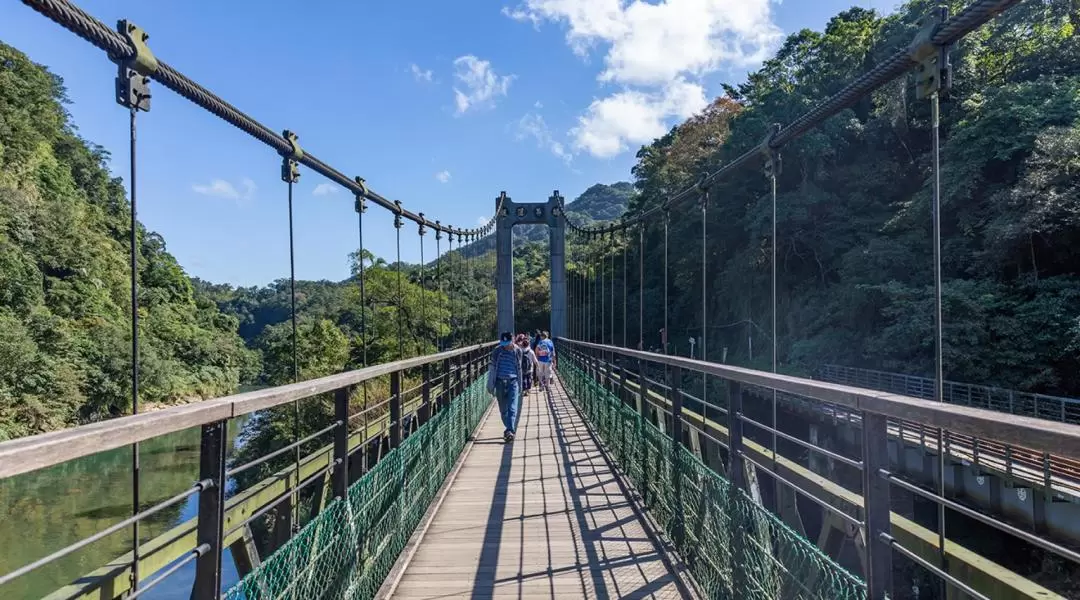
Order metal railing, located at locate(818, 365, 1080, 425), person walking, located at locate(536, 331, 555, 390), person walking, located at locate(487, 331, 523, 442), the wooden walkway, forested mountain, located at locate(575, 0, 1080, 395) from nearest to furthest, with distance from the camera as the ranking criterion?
the wooden walkway → person walking, located at locate(487, 331, 523, 442) → person walking, located at locate(536, 331, 555, 390) → metal railing, located at locate(818, 365, 1080, 425) → forested mountain, located at locate(575, 0, 1080, 395)

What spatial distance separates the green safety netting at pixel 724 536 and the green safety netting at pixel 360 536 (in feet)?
3.49

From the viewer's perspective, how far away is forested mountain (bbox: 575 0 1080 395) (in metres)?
11.8

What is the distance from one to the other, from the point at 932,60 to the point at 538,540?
2.23 meters

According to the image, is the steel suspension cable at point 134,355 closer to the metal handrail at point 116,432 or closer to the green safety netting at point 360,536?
the metal handrail at point 116,432

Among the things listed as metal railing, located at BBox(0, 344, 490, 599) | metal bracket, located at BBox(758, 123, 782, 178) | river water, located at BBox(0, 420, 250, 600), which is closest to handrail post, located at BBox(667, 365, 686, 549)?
metal bracket, located at BBox(758, 123, 782, 178)

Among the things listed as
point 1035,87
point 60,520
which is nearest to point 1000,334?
point 1035,87

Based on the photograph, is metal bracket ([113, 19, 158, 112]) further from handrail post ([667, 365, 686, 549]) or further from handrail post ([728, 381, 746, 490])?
handrail post ([667, 365, 686, 549])

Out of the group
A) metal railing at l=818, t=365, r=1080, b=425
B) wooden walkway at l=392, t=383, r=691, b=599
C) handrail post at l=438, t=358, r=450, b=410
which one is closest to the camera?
wooden walkway at l=392, t=383, r=691, b=599

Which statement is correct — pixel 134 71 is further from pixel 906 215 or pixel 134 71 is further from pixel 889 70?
pixel 906 215

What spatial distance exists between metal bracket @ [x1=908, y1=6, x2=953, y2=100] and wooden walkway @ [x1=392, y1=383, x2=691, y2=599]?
1629 mm

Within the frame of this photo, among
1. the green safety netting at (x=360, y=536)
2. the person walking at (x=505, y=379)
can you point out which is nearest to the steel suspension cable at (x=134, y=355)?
the green safety netting at (x=360, y=536)

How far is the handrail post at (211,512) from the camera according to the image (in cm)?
117

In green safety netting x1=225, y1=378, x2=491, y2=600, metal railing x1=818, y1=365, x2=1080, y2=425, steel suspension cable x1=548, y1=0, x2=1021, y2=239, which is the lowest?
metal railing x1=818, y1=365, x2=1080, y2=425

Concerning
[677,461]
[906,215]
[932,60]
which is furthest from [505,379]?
[906,215]
